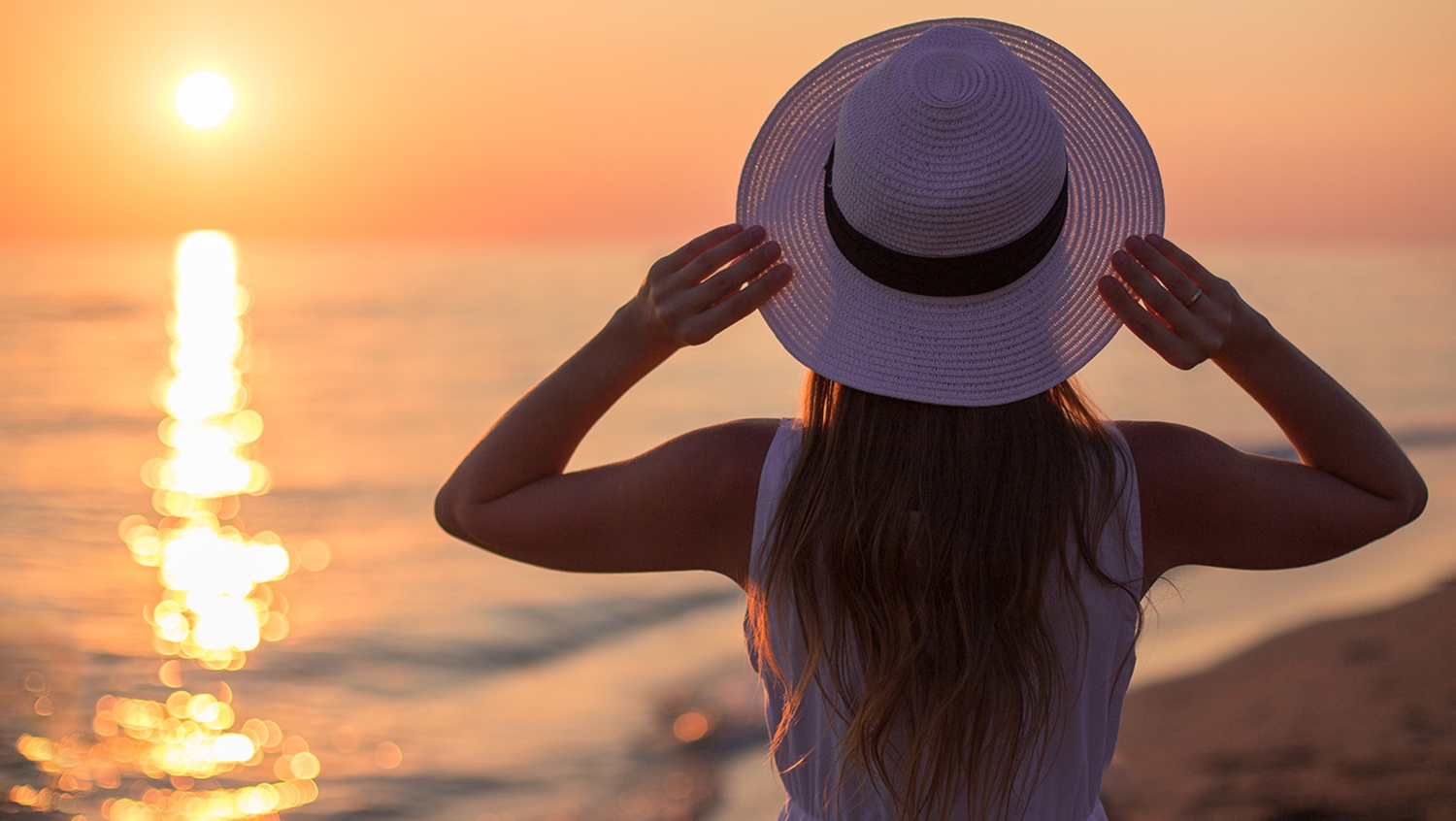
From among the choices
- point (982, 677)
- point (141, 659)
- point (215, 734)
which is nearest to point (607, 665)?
point (215, 734)

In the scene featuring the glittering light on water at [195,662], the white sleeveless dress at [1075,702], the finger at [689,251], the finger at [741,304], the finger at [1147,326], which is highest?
the glittering light on water at [195,662]

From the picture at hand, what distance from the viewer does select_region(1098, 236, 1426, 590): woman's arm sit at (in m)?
1.40

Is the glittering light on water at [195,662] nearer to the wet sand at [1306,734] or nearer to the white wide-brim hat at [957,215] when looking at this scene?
the wet sand at [1306,734]

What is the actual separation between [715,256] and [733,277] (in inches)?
1.4

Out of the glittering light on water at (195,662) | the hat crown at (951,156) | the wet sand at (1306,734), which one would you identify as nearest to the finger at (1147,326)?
the hat crown at (951,156)

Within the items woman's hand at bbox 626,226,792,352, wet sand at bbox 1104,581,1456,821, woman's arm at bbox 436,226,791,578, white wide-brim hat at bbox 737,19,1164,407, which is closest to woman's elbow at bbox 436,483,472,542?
woman's arm at bbox 436,226,791,578

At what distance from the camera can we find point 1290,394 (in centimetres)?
143

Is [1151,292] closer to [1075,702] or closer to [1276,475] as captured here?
[1276,475]

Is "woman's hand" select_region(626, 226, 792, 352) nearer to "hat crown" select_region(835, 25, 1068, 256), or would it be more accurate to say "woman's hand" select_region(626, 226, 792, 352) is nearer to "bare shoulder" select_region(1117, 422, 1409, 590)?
"hat crown" select_region(835, 25, 1068, 256)

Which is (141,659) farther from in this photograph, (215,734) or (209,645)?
(215,734)

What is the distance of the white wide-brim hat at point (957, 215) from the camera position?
4.40ft

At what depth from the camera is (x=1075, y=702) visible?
5.07 ft

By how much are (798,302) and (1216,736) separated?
5.24 metres

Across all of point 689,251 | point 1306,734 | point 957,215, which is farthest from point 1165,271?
point 1306,734
